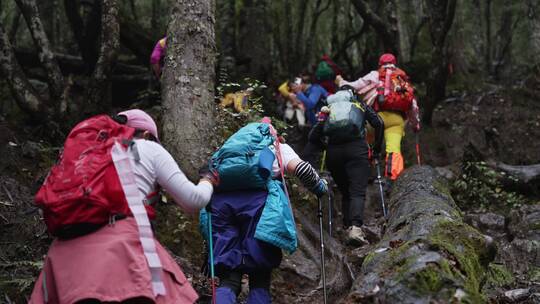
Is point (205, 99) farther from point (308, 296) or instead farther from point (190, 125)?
point (308, 296)

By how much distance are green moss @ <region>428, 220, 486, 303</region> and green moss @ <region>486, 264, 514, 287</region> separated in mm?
1378

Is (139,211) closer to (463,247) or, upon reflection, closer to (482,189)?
(463,247)

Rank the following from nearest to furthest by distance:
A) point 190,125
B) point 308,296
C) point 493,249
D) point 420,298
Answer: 1. point 420,298
2. point 493,249
3. point 308,296
4. point 190,125

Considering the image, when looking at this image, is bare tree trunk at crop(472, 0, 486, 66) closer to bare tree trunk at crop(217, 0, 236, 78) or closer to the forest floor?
the forest floor

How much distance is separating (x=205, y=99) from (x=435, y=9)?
844 cm

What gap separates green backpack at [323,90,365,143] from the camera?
8.34 m

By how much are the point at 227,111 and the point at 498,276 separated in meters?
4.56

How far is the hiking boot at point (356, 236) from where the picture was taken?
812 centimetres

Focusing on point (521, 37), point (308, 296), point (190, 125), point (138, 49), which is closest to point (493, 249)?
point (308, 296)

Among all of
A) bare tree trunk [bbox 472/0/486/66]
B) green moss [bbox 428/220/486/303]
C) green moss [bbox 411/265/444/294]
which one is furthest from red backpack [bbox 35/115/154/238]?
bare tree trunk [bbox 472/0/486/66]

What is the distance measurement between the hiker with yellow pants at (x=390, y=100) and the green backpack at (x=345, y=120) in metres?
1.19

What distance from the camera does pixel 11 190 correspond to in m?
7.18

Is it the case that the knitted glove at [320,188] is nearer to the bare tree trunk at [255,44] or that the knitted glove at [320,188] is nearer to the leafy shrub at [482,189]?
the leafy shrub at [482,189]

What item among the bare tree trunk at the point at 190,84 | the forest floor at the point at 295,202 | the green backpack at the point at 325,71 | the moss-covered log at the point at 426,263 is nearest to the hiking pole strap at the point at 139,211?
the moss-covered log at the point at 426,263
